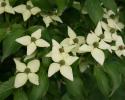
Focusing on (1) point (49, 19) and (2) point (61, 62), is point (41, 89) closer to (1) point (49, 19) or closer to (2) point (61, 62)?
(2) point (61, 62)

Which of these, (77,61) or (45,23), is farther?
(45,23)

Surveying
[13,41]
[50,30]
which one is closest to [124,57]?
[50,30]

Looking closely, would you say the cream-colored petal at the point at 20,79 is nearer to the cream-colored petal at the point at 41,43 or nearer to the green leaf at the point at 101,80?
the cream-colored petal at the point at 41,43

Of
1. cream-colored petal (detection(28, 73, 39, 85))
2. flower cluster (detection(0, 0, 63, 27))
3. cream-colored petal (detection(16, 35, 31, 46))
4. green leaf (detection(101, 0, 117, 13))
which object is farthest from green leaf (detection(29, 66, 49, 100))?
green leaf (detection(101, 0, 117, 13))

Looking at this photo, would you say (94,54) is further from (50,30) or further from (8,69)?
(8,69)

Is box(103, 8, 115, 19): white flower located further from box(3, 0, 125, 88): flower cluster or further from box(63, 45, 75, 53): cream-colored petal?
box(63, 45, 75, 53): cream-colored petal

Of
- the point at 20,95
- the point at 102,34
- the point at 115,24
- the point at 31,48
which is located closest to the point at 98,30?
the point at 102,34
